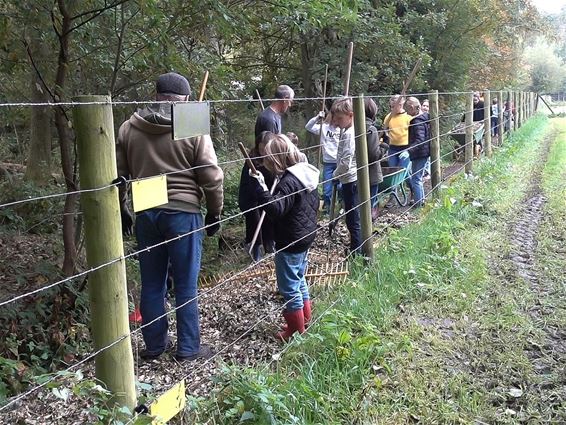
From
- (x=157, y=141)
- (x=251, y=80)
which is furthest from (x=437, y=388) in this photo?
(x=251, y=80)

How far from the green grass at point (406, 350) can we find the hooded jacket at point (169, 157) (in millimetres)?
1180

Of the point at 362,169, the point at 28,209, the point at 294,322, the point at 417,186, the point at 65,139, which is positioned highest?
the point at 65,139

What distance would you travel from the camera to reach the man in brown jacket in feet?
12.5

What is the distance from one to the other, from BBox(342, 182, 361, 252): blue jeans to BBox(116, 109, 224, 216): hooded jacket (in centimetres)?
248

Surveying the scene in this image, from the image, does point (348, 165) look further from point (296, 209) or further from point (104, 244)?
point (104, 244)

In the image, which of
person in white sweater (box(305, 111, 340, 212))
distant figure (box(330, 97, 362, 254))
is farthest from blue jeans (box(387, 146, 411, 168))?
distant figure (box(330, 97, 362, 254))

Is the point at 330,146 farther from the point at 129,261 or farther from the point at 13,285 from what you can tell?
the point at 13,285

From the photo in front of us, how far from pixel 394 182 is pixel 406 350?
4435mm

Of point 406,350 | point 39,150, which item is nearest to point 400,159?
point 406,350

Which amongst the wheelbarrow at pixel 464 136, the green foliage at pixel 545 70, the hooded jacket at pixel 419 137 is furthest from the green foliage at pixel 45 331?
the green foliage at pixel 545 70

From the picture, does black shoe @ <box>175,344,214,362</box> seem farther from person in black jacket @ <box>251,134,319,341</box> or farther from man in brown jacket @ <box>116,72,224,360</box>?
person in black jacket @ <box>251,134,319,341</box>

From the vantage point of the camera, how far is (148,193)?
8.59ft

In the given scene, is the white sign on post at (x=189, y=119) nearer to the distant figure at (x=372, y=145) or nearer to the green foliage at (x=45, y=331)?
the green foliage at (x=45, y=331)

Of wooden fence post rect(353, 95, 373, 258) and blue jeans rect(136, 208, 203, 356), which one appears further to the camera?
wooden fence post rect(353, 95, 373, 258)
